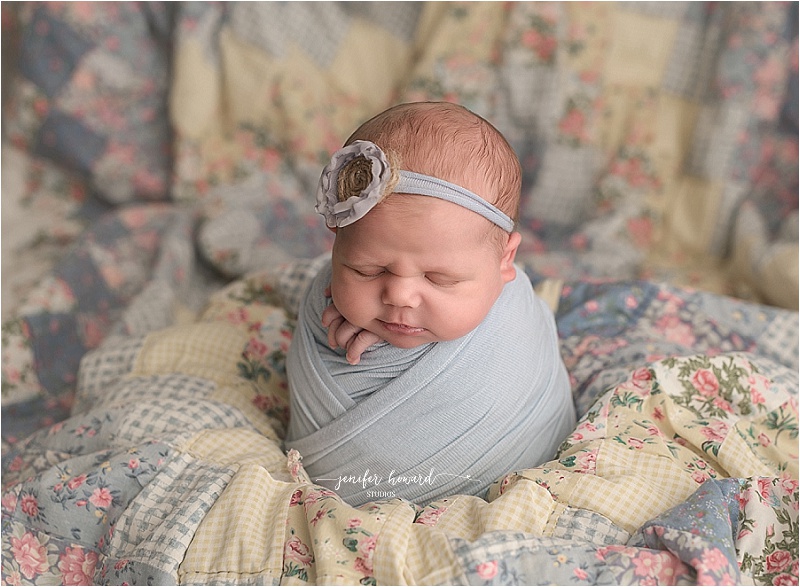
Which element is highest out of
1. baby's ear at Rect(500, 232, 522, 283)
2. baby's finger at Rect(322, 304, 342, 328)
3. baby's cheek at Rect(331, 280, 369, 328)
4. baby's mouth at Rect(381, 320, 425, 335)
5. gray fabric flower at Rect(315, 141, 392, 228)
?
gray fabric flower at Rect(315, 141, 392, 228)

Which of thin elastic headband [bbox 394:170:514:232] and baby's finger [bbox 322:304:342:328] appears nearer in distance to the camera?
thin elastic headband [bbox 394:170:514:232]

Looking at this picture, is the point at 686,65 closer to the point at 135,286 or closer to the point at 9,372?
the point at 135,286

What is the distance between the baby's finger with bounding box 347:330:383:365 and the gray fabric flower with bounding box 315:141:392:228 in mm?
174

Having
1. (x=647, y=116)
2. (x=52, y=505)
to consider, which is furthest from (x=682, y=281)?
(x=52, y=505)

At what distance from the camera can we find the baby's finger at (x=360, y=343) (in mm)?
1207

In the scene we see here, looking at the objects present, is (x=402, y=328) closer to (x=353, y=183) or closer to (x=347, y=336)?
(x=347, y=336)

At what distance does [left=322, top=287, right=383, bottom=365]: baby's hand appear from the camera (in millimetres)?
1208

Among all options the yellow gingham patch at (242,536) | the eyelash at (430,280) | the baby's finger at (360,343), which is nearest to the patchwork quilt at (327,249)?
the yellow gingham patch at (242,536)

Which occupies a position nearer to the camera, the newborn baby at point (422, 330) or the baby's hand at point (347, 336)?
the newborn baby at point (422, 330)

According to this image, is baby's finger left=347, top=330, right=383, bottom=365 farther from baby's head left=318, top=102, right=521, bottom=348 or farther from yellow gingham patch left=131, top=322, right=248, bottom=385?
yellow gingham patch left=131, top=322, right=248, bottom=385

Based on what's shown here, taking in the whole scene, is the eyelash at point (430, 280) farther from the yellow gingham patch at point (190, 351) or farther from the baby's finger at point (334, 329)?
the yellow gingham patch at point (190, 351)

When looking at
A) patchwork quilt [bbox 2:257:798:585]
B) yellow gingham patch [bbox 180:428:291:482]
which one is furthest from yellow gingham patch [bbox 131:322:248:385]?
yellow gingham patch [bbox 180:428:291:482]

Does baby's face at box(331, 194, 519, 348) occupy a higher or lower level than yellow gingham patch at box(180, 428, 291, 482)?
higher

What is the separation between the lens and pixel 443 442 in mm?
1221
